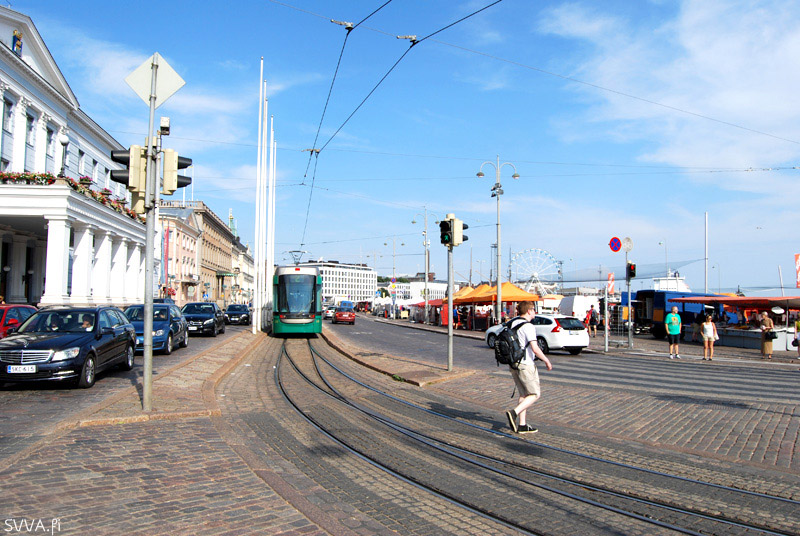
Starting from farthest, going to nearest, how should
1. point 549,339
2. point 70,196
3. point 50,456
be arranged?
point 70,196 → point 549,339 → point 50,456

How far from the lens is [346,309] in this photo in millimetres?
58219

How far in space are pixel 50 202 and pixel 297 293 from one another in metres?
10.9

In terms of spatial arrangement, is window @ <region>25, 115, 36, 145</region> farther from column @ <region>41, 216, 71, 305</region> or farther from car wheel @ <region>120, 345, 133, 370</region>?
car wheel @ <region>120, 345, 133, 370</region>

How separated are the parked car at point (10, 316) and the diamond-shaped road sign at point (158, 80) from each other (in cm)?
920

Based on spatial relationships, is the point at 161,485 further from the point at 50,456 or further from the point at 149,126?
the point at 149,126

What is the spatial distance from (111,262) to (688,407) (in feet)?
100

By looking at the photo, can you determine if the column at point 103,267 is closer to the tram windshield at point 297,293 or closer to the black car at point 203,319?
the black car at point 203,319

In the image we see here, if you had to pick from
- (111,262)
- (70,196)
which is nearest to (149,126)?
(70,196)

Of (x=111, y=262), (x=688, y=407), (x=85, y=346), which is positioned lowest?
(x=688, y=407)

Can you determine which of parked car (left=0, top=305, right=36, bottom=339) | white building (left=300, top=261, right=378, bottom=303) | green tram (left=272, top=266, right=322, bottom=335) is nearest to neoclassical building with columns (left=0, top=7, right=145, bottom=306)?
parked car (left=0, top=305, right=36, bottom=339)

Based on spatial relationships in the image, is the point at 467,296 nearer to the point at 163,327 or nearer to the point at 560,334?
the point at 560,334

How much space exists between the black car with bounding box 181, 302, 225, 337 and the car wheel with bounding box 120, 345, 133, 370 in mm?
14900

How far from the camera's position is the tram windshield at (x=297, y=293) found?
2833 centimetres

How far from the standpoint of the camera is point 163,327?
62.2 ft
